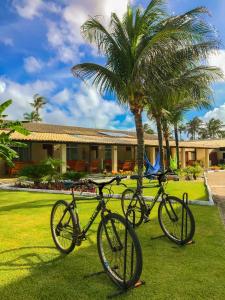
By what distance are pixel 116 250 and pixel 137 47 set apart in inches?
345

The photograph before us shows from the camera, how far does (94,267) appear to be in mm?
4418

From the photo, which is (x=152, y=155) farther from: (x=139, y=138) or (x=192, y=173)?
(x=139, y=138)

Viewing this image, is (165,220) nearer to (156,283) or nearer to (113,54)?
(156,283)

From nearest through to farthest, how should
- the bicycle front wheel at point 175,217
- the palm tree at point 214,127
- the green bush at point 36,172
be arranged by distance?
the bicycle front wheel at point 175,217 → the green bush at point 36,172 → the palm tree at point 214,127

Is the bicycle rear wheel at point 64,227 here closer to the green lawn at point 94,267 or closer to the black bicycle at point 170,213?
the green lawn at point 94,267

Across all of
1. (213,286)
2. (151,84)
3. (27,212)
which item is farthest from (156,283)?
(151,84)

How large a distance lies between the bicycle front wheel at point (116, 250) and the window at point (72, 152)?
22905mm

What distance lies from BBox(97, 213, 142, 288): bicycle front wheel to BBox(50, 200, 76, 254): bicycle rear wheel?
0.68m

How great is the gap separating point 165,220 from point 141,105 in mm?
6536

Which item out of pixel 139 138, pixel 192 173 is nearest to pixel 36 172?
pixel 139 138

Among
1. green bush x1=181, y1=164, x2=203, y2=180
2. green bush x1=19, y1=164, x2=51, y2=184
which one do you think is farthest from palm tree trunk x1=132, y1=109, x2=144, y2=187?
green bush x1=181, y1=164, x2=203, y2=180

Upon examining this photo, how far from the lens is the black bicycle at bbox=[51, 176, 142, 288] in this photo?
3.65 meters

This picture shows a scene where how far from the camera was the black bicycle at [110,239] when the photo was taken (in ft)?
12.0

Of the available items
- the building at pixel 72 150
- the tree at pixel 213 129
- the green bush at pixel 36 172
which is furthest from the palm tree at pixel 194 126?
the green bush at pixel 36 172
